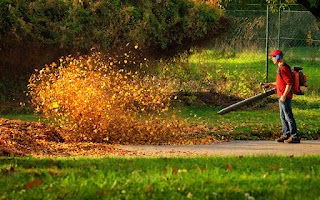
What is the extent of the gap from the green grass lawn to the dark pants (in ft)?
12.4

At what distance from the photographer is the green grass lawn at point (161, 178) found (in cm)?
783

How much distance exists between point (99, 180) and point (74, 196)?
2.41 ft

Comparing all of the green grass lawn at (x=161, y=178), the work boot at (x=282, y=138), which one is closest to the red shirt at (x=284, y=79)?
the work boot at (x=282, y=138)

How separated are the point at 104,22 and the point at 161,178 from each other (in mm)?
11972

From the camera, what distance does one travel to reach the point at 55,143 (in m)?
13.7

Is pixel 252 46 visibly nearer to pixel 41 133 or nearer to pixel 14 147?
pixel 41 133

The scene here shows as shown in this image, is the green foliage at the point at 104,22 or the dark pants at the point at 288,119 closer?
the dark pants at the point at 288,119

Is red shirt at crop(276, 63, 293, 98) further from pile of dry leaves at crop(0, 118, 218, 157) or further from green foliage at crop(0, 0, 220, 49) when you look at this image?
green foliage at crop(0, 0, 220, 49)

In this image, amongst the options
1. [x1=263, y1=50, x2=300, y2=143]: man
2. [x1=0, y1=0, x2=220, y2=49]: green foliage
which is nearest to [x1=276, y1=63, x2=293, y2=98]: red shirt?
[x1=263, y1=50, x2=300, y2=143]: man

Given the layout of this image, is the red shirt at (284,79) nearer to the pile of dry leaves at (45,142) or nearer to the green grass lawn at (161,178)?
the pile of dry leaves at (45,142)

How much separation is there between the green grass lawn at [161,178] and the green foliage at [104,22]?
9325mm

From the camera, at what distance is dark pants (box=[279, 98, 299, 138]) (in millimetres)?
14320

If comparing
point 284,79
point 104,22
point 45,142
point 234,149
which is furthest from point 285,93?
point 104,22

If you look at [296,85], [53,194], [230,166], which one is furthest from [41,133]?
[53,194]
